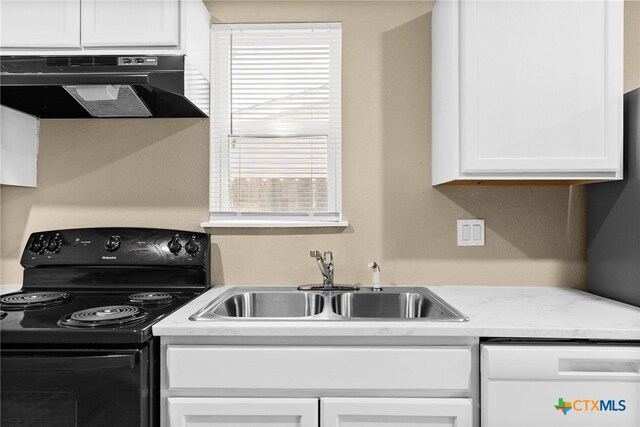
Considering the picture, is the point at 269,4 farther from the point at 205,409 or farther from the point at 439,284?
the point at 205,409

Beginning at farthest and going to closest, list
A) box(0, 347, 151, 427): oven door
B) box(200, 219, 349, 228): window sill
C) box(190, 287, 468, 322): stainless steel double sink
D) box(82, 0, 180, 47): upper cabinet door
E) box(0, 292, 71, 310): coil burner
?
box(200, 219, 349, 228): window sill → box(190, 287, 468, 322): stainless steel double sink → box(82, 0, 180, 47): upper cabinet door → box(0, 292, 71, 310): coil burner → box(0, 347, 151, 427): oven door

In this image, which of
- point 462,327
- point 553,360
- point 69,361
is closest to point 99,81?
point 69,361

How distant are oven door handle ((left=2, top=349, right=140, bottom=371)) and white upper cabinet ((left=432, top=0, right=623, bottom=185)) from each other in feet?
4.06

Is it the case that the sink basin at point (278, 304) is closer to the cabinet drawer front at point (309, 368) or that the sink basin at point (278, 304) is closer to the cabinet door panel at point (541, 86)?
the cabinet drawer front at point (309, 368)

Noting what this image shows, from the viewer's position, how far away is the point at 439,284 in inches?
74.9

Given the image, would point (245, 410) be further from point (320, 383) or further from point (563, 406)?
point (563, 406)

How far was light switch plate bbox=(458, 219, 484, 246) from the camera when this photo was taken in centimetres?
189

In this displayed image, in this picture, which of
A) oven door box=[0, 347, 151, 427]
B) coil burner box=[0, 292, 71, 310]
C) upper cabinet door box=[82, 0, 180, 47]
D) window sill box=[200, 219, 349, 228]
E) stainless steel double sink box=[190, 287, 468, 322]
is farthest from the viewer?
window sill box=[200, 219, 349, 228]

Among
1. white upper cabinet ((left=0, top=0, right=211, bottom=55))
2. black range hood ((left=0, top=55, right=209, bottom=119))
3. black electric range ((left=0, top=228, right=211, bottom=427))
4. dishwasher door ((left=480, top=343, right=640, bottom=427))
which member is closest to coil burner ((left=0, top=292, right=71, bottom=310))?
black electric range ((left=0, top=228, right=211, bottom=427))

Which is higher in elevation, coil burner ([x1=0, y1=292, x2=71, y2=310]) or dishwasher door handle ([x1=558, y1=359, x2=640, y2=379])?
coil burner ([x1=0, y1=292, x2=71, y2=310])

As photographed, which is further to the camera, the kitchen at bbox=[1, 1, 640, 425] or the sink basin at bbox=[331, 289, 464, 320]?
the kitchen at bbox=[1, 1, 640, 425]

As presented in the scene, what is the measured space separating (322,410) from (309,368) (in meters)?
0.13

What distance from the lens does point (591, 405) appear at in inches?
46.4

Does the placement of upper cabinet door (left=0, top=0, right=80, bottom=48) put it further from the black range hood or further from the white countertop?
the white countertop
